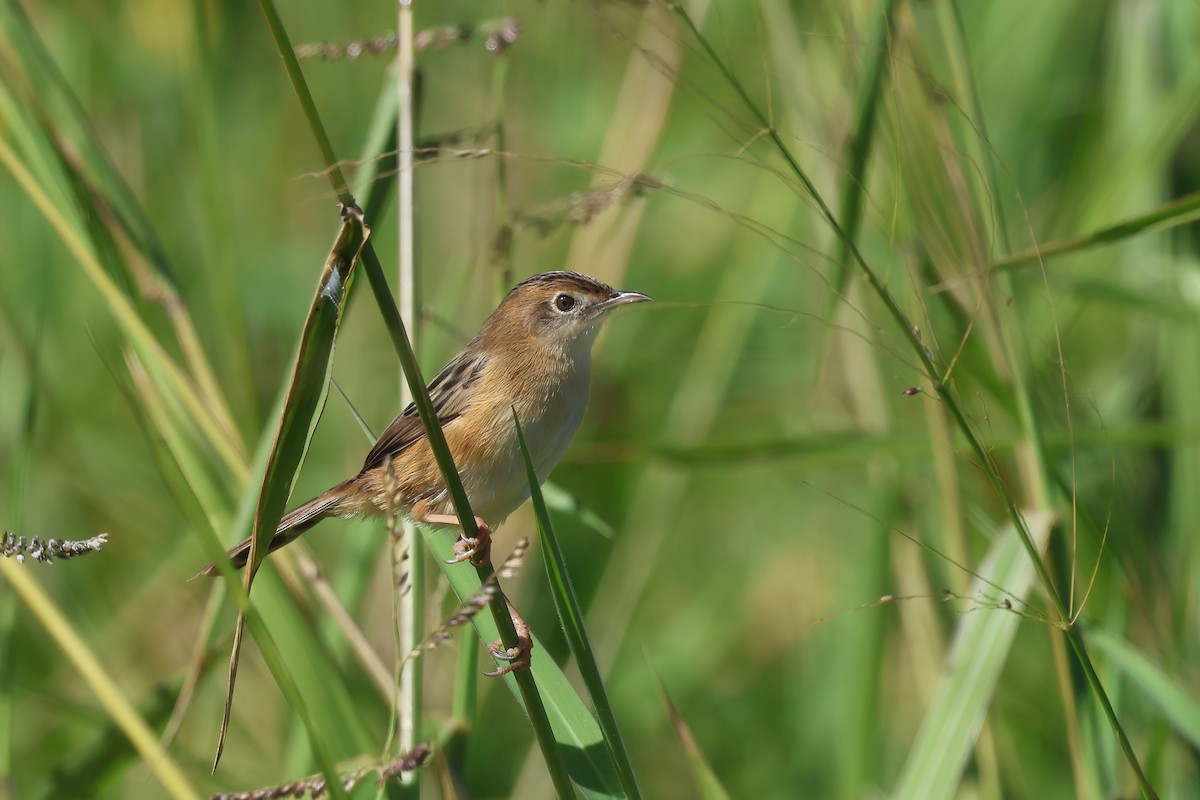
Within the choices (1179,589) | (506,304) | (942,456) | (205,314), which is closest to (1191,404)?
(1179,589)

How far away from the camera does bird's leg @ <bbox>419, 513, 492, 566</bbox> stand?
1.93 m

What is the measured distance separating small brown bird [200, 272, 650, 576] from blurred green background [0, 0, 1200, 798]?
0.17 metres

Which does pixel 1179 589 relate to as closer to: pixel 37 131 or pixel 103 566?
pixel 37 131

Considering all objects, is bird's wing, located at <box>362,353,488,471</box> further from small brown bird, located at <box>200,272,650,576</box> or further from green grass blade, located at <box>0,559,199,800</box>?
green grass blade, located at <box>0,559,199,800</box>

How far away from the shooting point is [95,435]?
482cm

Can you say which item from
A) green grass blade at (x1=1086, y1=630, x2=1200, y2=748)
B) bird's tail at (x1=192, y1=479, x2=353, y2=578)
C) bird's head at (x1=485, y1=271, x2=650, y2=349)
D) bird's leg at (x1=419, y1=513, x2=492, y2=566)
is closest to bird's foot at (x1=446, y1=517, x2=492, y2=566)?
bird's leg at (x1=419, y1=513, x2=492, y2=566)

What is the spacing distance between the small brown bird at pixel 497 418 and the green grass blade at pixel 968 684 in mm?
1017

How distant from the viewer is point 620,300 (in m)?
3.25

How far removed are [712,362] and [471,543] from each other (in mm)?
2314

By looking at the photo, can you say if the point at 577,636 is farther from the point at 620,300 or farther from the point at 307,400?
the point at 620,300

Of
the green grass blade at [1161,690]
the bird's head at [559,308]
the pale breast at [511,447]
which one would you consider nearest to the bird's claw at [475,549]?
the pale breast at [511,447]

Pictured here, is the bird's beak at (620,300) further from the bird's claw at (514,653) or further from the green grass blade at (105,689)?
the green grass blade at (105,689)

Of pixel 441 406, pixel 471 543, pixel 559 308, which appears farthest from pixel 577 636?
pixel 559 308

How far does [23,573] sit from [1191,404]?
118 inches
